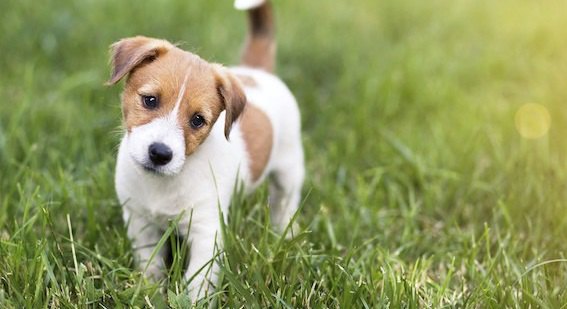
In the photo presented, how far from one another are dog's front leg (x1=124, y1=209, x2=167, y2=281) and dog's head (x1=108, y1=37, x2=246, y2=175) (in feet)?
1.70

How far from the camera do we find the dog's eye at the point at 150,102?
3248 mm

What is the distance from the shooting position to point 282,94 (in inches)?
178

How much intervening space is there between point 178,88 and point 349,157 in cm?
214

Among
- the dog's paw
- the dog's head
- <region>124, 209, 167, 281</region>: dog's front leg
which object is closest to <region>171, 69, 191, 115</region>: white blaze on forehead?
the dog's head

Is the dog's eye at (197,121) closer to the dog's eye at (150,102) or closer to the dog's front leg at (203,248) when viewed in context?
the dog's eye at (150,102)

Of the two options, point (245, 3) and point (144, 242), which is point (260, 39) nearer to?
point (245, 3)

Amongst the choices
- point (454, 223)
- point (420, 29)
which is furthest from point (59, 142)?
point (420, 29)

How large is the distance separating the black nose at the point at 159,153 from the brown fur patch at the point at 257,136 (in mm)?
831

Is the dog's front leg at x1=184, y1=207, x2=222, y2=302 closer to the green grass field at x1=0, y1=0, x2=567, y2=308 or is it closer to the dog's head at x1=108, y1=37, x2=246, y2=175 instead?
the green grass field at x1=0, y1=0, x2=567, y2=308

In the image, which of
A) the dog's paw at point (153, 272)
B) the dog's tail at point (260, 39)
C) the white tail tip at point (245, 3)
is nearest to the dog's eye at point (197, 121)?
the dog's paw at point (153, 272)

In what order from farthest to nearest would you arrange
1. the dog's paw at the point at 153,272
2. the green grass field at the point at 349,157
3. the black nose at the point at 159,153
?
the dog's paw at the point at 153,272
the green grass field at the point at 349,157
the black nose at the point at 159,153

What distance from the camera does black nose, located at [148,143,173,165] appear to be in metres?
3.14

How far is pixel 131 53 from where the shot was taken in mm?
3348

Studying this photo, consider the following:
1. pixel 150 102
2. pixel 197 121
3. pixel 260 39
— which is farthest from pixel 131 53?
pixel 260 39
